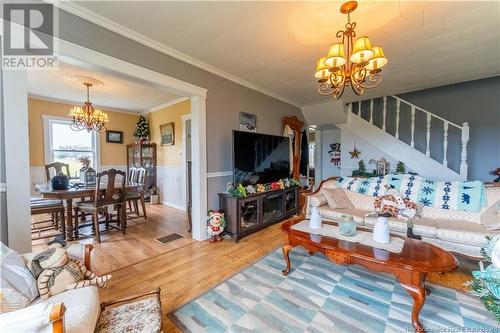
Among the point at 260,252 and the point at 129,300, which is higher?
the point at 129,300

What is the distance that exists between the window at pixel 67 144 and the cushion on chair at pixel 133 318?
4871mm

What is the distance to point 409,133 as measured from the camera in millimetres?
4578

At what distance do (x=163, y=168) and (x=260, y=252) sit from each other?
3.71 metres

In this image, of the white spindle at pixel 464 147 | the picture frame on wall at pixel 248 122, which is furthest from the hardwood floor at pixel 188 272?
the white spindle at pixel 464 147

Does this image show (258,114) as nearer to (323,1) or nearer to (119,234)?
(323,1)

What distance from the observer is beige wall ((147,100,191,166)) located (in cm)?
471

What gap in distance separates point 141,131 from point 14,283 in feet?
16.0

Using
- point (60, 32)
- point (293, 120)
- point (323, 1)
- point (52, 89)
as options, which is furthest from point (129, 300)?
point (52, 89)

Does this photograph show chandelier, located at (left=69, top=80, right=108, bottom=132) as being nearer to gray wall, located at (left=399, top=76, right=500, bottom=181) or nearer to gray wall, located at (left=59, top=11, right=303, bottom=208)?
gray wall, located at (left=59, top=11, right=303, bottom=208)

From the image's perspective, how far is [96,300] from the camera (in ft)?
3.89

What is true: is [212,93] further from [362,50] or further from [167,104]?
[167,104]

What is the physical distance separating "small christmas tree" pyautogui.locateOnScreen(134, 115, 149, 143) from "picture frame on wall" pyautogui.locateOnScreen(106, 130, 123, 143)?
42cm

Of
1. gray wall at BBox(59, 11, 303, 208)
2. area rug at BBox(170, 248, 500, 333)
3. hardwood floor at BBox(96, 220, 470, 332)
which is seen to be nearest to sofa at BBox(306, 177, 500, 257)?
hardwood floor at BBox(96, 220, 470, 332)

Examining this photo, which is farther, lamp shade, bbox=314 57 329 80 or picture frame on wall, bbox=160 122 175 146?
picture frame on wall, bbox=160 122 175 146
